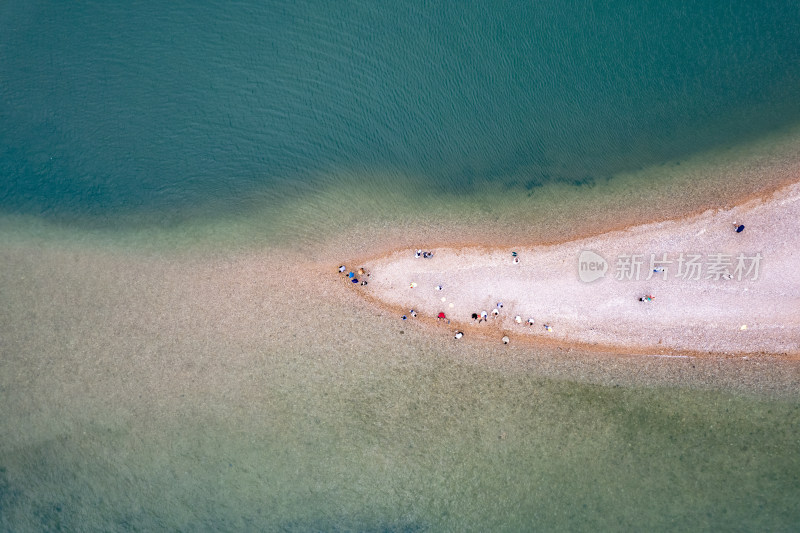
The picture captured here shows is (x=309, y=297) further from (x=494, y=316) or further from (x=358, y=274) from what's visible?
(x=494, y=316)

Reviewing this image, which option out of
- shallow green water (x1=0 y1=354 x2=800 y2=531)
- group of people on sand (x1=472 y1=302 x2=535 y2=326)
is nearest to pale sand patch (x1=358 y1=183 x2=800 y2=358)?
group of people on sand (x1=472 y1=302 x2=535 y2=326)

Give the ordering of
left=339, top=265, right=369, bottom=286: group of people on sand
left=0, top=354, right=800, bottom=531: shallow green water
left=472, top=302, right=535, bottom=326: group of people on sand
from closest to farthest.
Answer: left=0, top=354, right=800, bottom=531: shallow green water < left=472, top=302, right=535, bottom=326: group of people on sand < left=339, top=265, right=369, bottom=286: group of people on sand

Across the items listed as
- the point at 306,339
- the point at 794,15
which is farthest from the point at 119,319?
the point at 794,15

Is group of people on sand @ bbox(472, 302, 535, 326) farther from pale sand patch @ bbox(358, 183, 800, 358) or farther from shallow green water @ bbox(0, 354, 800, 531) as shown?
shallow green water @ bbox(0, 354, 800, 531)

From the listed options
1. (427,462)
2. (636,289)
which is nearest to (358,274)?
(427,462)

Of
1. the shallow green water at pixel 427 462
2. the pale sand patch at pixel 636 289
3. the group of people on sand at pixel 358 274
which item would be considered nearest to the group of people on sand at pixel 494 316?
the pale sand patch at pixel 636 289

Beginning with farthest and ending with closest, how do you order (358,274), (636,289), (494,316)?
(358,274)
(494,316)
(636,289)

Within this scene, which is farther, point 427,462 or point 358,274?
point 358,274
